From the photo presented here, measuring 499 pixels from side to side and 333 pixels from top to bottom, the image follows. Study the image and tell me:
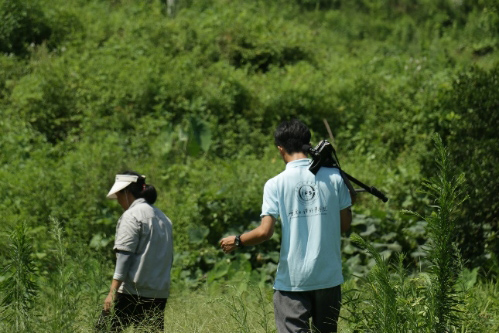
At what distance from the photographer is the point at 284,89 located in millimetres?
10820

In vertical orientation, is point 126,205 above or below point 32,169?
above

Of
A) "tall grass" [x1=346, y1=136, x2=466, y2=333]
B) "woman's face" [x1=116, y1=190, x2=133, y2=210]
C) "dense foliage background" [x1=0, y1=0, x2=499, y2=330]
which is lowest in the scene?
"dense foliage background" [x1=0, y1=0, x2=499, y2=330]

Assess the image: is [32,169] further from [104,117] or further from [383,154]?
[383,154]

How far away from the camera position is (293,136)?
161 inches

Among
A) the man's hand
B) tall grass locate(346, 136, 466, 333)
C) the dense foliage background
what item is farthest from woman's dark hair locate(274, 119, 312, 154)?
the dense foliage background

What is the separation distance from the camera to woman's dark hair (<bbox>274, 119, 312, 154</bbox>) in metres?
4.09

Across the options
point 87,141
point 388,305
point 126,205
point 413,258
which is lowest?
point 413,258

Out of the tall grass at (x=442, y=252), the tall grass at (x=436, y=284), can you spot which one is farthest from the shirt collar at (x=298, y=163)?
the tall grass at (x=442, y=252)

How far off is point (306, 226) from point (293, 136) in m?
0.52

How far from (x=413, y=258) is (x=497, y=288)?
1.24 meters

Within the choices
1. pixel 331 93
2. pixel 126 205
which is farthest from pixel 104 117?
pixel 126 205

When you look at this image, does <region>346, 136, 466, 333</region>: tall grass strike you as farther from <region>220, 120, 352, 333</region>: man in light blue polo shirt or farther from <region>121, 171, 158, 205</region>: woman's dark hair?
<region>121, 171, 158, 205</region>: woman's dark hair

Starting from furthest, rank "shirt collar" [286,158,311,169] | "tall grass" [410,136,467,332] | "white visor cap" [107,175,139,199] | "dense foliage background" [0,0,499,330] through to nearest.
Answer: "dense foliage background" [0,0,499,330] → "white visor cap" [107,175,139,199] → "shirt collar" [286,158,311,169] → "tall grass" [410,136,467,332]

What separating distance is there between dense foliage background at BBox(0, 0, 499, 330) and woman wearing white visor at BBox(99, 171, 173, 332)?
2.60ft
